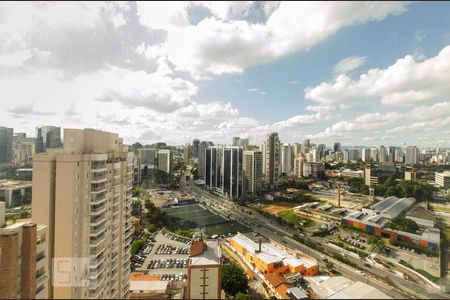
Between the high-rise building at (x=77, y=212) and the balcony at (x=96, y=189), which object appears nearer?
the high-rise building at (x=77, y=212)

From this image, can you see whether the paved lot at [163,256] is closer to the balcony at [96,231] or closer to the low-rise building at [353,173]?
the balcony at [96,231]

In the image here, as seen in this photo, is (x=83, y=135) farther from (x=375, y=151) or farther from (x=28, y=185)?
(x=375, y=151)

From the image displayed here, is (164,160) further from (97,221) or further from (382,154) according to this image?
(382,154)

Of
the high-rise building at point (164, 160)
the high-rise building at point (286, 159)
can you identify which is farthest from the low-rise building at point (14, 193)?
the high-rise building at point (286, 159)

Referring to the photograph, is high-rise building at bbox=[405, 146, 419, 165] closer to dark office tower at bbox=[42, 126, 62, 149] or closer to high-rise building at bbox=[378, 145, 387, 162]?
high-rise building at bbox=[378, 145, 387, 162]

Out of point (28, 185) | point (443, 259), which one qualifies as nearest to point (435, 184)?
point (443, 259)

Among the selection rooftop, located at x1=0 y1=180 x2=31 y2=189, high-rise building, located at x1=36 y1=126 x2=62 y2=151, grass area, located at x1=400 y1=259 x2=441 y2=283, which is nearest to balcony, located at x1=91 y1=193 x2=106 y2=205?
grass area, located at x1=400 y1=259 x2=441 y2=283

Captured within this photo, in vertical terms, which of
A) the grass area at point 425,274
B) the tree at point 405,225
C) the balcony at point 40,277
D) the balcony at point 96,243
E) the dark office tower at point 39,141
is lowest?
the grass area at point 425,274
